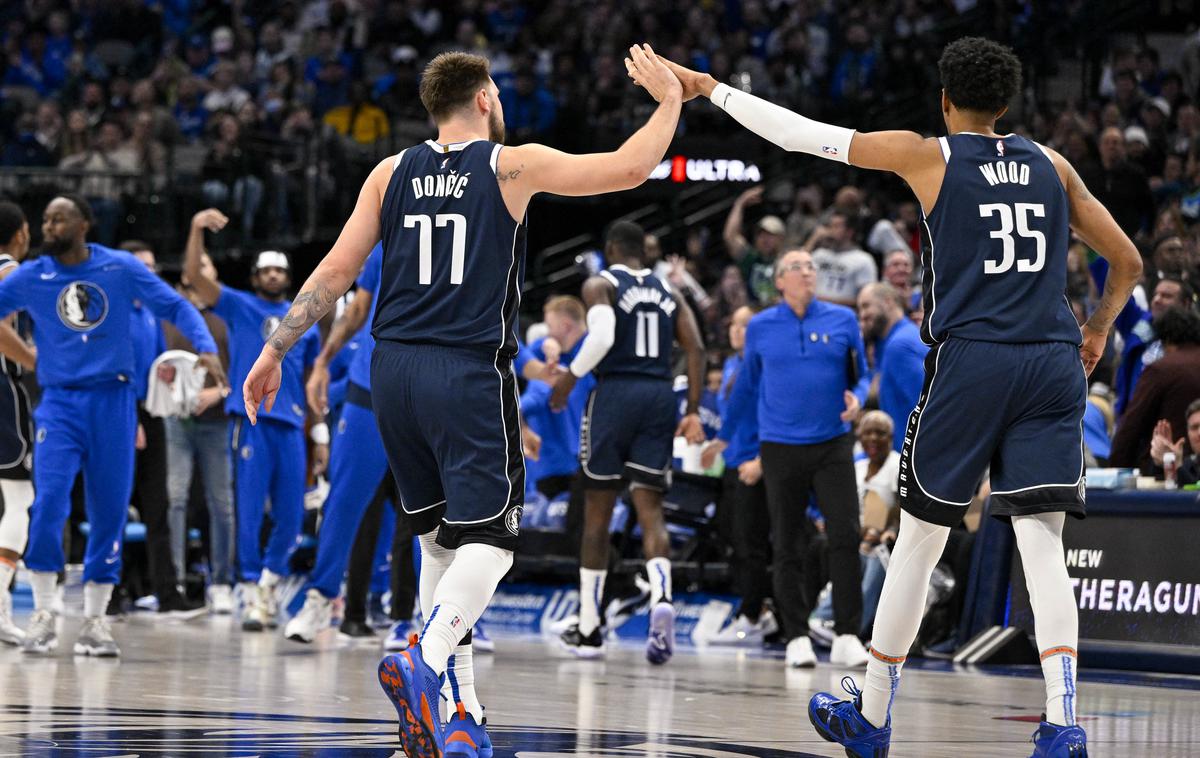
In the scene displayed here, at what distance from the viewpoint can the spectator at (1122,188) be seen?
45.8 feet

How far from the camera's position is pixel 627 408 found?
376 inches

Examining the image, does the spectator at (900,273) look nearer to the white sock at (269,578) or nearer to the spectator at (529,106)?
the white sock at (269,578)

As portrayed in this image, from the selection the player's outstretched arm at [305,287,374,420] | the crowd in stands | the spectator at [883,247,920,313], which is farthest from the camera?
the spectator at [883,247,920,313]

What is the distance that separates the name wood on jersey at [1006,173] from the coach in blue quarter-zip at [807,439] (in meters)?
3.96

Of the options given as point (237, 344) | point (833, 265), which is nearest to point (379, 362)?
point (237, 344)

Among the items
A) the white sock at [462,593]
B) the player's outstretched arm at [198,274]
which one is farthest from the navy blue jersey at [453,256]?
the player's outstretched arm at [198,274]

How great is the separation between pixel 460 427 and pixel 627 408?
4569mm

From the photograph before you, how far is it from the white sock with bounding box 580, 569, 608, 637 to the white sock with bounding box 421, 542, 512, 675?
4641 mm

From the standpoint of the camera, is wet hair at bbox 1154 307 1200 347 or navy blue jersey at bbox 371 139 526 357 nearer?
navy blue jersey at bbox 371 139 526 357

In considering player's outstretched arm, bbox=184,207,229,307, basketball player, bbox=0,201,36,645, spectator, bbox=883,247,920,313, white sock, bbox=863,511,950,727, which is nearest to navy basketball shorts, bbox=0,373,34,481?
basketball player, bbox=0,201,36,645

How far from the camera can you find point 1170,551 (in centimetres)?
880

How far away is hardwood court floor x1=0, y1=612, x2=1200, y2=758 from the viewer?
5465 millimetres

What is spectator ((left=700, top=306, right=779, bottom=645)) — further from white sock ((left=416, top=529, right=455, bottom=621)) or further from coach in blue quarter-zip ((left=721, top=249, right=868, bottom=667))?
white sock ((left=416, top=529, right=455, bottom=621))

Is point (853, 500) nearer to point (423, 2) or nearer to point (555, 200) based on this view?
point (555, 200)
